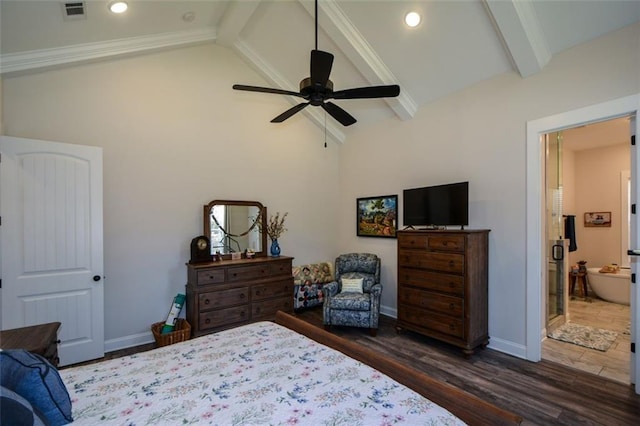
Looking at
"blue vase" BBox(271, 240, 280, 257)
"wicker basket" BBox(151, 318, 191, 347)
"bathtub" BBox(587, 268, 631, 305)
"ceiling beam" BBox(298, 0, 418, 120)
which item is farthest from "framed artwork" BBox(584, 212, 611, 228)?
"wicker basket" BBox(151, 318, 191, 347)

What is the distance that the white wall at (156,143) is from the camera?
123 inches

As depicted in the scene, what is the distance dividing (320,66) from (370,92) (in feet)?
1.56

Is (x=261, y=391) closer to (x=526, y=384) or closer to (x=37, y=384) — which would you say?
(x=37, y=384)

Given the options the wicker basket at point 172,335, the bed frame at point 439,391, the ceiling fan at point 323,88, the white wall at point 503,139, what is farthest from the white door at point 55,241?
the white wall at point 503,139

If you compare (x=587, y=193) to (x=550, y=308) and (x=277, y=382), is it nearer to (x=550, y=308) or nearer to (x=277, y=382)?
(x=550, y=308)

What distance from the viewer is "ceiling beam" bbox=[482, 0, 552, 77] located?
261cm

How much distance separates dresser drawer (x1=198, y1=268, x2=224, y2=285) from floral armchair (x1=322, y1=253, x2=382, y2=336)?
1351 millimetres

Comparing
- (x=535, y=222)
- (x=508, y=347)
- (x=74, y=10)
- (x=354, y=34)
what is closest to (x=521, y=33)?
(x=354, y=34)

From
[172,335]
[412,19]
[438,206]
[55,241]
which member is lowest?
[172,335]

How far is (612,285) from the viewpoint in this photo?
502cm

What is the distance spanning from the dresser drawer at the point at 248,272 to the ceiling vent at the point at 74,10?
282 cm

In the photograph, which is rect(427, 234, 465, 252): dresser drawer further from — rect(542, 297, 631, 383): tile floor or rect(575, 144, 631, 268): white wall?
rect(575, 144, 631, 268): white wall

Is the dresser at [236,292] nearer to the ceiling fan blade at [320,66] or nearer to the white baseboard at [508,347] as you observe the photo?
the ceiling fan blade at [320,66]

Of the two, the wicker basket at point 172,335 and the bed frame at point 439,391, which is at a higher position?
the bed frame at point 439,391
